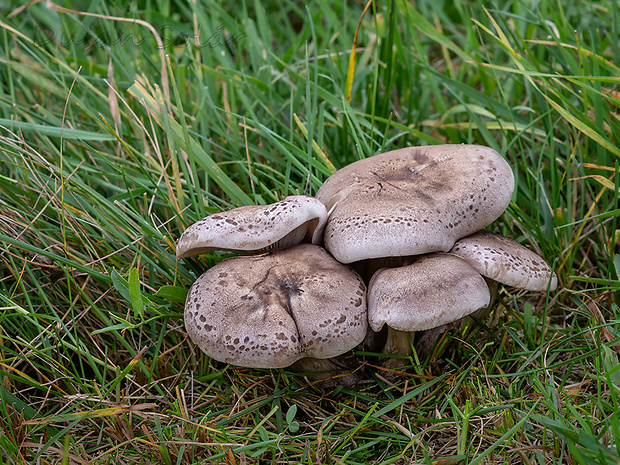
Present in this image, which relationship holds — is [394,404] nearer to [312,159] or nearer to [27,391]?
[312,159]

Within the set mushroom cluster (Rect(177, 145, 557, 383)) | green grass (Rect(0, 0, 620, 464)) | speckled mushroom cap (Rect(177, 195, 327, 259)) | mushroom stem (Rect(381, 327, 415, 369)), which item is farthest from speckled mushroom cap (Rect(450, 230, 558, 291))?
speckled mushroom cap (Rect(177, 195, 327, 259))

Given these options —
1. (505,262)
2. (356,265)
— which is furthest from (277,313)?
(505,262)

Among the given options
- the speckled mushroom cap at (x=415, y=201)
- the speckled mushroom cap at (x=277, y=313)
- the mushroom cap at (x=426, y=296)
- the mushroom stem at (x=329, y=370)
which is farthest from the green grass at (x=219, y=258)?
the speckled mushroom cap at (x=415, y=201)

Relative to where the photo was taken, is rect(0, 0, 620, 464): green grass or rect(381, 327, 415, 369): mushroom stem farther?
rect(381, 327, 415, 369): mushroom stem

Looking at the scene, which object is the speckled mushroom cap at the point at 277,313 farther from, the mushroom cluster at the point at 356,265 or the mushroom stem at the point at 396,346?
the mushroom stem at the point at 396,346

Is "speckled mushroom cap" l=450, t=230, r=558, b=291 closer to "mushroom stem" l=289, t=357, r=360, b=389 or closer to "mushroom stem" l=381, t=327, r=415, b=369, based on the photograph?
"mushroom stem" l=381, t=327, r=415, b=369

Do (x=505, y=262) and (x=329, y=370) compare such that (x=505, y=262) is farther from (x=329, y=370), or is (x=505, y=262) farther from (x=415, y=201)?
(x=329, y=370)
